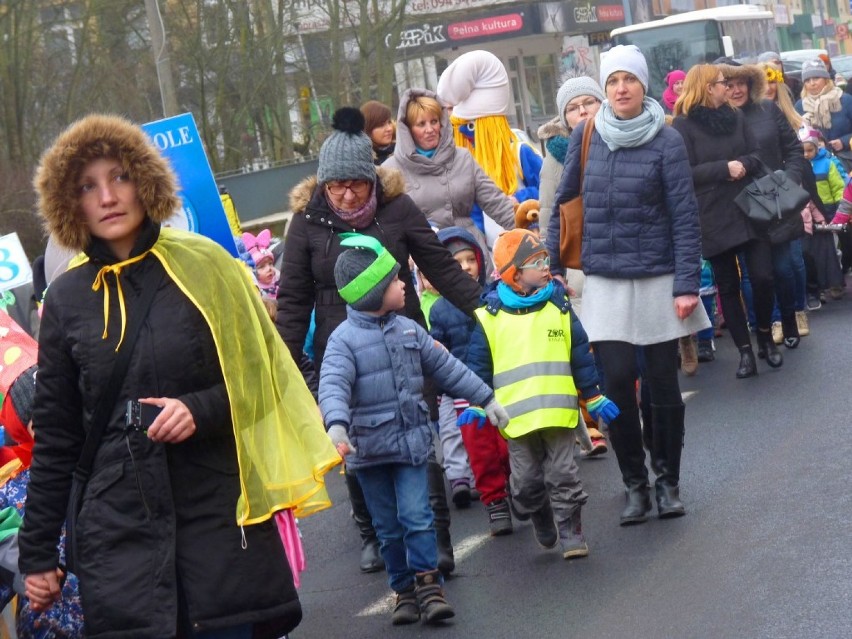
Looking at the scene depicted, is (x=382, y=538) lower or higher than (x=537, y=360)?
lower

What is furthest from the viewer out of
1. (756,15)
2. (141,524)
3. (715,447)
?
(756,15)

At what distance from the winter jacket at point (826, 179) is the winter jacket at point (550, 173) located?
500 cm

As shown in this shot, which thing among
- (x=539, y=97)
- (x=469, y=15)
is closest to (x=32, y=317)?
(x=469, y=15)

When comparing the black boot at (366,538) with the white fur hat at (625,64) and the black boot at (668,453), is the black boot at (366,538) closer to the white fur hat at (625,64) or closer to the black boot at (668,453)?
the black boot at (668,453)

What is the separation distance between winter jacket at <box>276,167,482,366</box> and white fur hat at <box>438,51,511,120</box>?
10.7ft

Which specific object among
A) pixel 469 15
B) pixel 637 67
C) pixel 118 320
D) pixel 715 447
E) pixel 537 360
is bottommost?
pixel 715 447

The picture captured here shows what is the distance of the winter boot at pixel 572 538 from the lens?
274 inches

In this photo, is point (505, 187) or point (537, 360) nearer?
point (537, 360)

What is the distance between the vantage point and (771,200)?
1062 centimetres

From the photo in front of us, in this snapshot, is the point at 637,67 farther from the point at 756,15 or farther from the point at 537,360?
the point at 756,15

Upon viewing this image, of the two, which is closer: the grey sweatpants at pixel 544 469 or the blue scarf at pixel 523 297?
the grey sweatpants at pixel 544 469

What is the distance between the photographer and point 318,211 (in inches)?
279

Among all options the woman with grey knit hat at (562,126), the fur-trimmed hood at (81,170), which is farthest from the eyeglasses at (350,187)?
the fur-trimmed hood at (81,170)

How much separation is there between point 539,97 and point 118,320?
5832 cm
